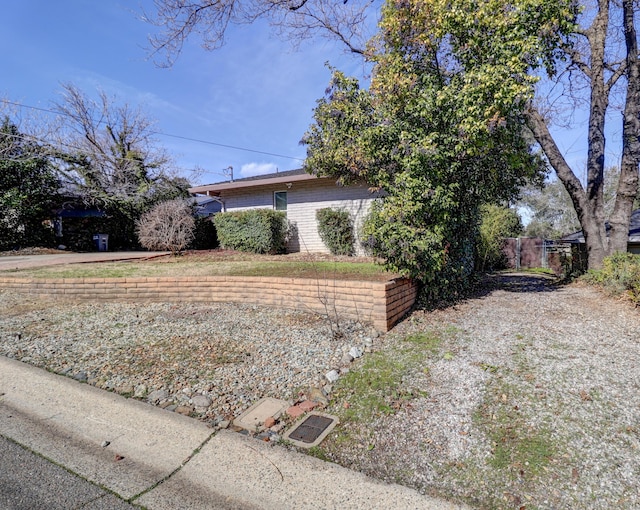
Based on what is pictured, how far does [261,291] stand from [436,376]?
10.3 ft

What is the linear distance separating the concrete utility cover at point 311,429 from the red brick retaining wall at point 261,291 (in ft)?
6.36

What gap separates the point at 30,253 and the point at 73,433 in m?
15.0

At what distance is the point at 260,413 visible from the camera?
282 centimetres

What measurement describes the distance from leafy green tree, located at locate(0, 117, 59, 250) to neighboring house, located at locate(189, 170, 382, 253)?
6.78 m

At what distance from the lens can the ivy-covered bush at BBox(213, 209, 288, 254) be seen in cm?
1147

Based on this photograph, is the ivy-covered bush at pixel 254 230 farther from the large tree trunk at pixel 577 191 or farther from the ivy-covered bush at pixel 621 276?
the ivy-covered bush at pixel 621 276

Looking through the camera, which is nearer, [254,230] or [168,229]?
[168,229]

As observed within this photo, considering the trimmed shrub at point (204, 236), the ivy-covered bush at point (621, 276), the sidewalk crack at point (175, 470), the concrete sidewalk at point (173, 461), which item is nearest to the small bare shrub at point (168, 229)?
the trimmed shrub at point (204, 236)

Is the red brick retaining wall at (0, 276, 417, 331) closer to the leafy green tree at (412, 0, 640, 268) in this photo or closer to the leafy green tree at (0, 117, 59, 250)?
the leafy green tree at (412, 0, 640, 268)

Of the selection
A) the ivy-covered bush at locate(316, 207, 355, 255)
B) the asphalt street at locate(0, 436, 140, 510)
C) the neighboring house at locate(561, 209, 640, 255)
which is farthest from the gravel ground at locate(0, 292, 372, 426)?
the neighboring house at locate(561, 209, 640, 255)

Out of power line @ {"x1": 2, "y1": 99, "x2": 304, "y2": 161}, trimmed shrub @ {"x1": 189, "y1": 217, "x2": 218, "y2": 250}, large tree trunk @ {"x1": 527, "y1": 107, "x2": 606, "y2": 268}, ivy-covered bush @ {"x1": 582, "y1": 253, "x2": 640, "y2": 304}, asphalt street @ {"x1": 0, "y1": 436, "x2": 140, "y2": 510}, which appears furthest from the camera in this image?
power line @ {"x1": 2, "y1": 99, "x2": 304, "y2": 161}

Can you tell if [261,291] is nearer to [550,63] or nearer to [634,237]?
[550,63]

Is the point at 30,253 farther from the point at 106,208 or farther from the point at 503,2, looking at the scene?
the point at 503,2

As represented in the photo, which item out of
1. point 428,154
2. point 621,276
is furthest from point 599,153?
point 428,154
